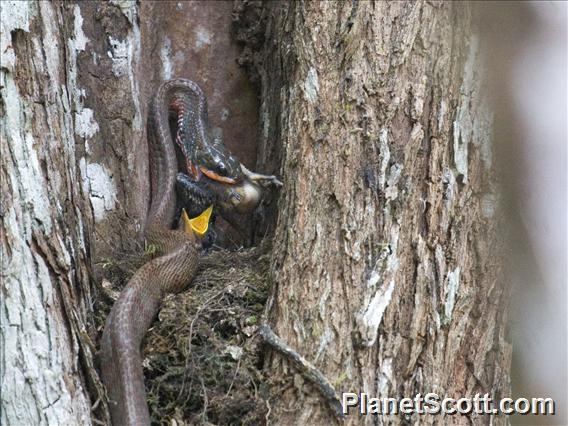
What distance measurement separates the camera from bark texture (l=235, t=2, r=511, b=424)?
127 inches

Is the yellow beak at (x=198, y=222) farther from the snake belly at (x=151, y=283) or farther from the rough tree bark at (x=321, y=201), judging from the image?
the rough tree bark at (x=321, y=201)

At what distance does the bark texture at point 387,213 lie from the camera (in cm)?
322

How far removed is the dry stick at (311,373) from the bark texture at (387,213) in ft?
0.12

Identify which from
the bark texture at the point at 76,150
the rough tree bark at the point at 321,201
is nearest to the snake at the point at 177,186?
the bark texture at the point at 76,150

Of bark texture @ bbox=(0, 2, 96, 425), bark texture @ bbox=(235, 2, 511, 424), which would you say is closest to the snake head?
bark texture @ bbox=(235, 2, 511, 424)

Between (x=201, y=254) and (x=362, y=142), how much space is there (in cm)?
134

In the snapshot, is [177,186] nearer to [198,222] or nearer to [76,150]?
[198,222]

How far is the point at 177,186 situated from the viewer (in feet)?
14.9

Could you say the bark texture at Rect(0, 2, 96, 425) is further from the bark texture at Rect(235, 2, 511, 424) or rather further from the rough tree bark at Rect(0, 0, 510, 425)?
the bark texture at Rect(235, 2, 511, 424)

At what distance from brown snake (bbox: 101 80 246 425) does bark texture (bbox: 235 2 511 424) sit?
0.60 m

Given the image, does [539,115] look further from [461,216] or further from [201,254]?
[201,254]

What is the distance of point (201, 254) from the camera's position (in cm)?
439

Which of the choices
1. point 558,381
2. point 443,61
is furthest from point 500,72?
point 558,381

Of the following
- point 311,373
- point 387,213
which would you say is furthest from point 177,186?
point 311,373
